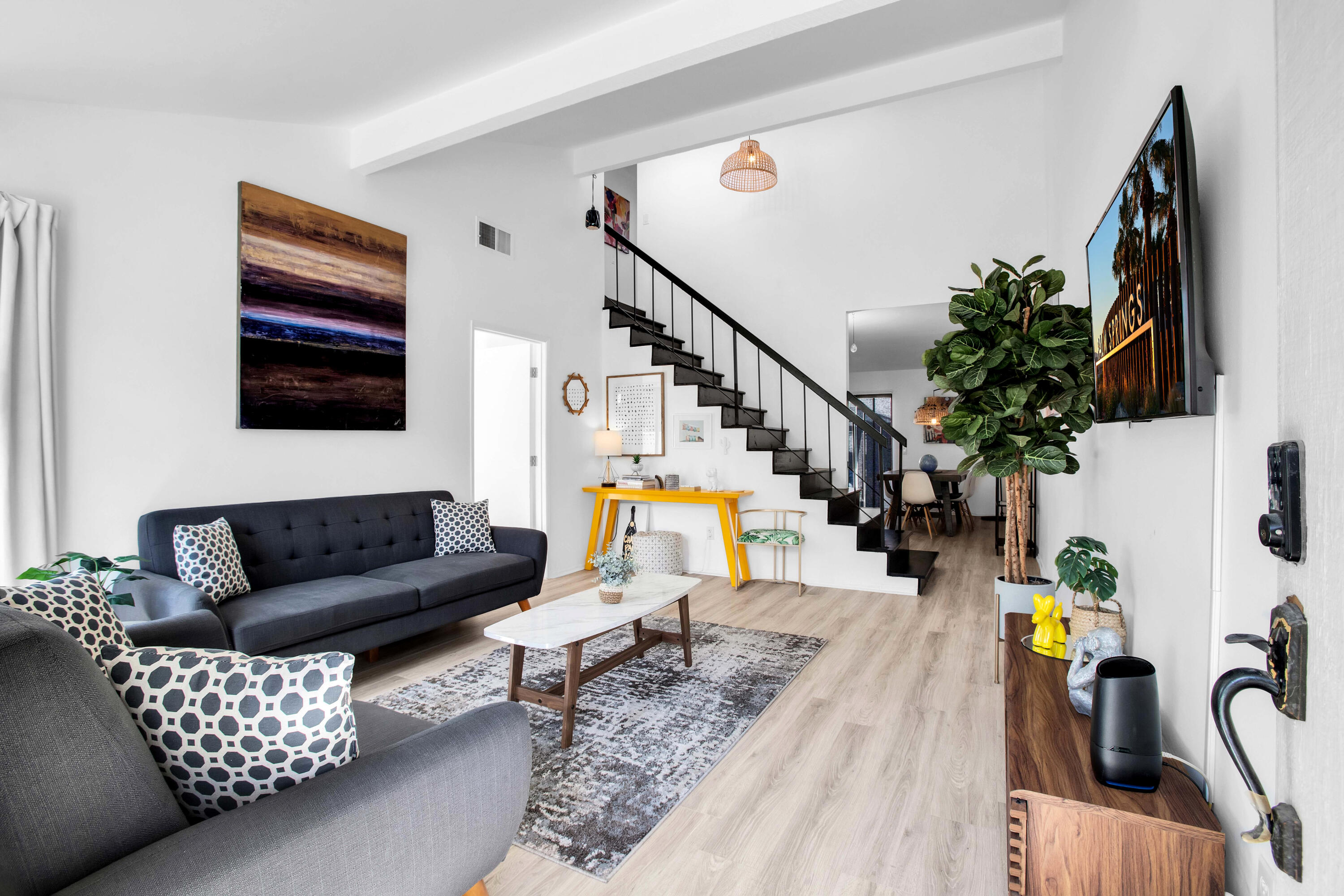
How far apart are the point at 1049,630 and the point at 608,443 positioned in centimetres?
414

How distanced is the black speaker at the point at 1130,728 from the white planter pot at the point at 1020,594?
70.0 inches

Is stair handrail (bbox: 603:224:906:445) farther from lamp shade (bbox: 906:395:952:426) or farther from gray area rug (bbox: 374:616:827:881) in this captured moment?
lamp shade (bbox: 906:395:952:426)

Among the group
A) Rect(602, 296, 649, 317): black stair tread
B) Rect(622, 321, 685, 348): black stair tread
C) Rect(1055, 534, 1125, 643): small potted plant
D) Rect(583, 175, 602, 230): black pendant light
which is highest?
Rect(583, 175, 602, 230): black pendant light

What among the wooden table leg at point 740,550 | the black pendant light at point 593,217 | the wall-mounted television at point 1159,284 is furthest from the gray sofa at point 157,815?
the black pendant light at point 593,217

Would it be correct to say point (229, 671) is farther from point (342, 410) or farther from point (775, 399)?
point (775, 399)

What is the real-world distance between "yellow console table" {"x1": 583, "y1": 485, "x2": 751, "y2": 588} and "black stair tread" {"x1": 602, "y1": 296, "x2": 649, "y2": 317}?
5.78ft

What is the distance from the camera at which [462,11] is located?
2846mm

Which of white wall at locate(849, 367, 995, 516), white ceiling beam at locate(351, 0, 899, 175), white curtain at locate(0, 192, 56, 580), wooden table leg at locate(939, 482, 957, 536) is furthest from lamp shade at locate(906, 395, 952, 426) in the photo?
white curtain at locate(0, 192, 56, 580)

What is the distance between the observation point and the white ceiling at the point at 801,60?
11.5ft

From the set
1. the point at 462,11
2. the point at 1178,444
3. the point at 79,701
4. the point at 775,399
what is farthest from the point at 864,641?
the point at 462,11

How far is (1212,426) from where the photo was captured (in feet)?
4.60

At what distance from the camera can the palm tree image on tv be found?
133 cm

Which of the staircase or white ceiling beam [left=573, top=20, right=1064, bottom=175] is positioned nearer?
white ceiling beam [left=573, top=20, right=1064, bottom=175]

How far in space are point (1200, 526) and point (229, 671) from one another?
201cm
